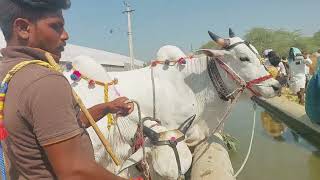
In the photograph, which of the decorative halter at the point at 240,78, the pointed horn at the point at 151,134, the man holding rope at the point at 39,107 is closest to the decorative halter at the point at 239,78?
the decorative halter at the point at 240,78

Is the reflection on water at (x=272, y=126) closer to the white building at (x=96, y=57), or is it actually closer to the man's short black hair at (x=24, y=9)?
the white building at (x=96, y=57)

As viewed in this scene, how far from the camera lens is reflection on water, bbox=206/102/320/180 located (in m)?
6.27

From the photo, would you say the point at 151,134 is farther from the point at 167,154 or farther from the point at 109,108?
the point at 109,108

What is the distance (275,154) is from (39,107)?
21.7ft

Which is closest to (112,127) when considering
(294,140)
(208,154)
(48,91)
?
(208,154)

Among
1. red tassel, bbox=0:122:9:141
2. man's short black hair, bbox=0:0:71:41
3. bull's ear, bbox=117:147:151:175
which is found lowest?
bull's ear, bbox=117:147:151:175

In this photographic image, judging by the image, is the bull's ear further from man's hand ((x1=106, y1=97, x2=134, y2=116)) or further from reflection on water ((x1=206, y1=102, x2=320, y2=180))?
reflection on water ((x1=206, y1=102, x2=320, y2=180))

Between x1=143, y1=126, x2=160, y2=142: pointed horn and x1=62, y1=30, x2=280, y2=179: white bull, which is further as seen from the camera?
x1=62, y1=30, x2=280, y2=179: white bull

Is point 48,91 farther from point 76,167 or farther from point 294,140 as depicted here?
point 294,140

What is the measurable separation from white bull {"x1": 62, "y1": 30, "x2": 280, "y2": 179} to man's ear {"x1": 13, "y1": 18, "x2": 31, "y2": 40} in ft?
5.95

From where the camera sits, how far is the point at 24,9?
1525 mm

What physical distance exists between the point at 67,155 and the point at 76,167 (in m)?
0.05

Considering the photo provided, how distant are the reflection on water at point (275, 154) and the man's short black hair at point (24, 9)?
3.16 meters

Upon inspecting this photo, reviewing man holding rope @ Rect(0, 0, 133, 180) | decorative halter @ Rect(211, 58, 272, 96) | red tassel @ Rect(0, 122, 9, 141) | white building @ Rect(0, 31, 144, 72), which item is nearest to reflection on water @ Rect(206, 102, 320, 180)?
decorative halter @ Rect(211, 58, 272, 96)
